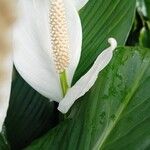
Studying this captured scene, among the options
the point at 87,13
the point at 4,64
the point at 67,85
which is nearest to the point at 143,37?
the point at 87,13

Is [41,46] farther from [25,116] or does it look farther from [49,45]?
Result: [25,116]

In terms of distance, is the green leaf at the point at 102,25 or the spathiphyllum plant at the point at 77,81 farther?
the green leaf at the point at 102,25

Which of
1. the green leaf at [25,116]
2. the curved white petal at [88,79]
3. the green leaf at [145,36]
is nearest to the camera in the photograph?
the curved white petal at [88,79]

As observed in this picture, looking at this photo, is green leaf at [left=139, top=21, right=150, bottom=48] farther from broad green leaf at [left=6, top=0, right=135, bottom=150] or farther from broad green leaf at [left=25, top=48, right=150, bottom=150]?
broad green leaf at [left=25, top=48, right=150, bottom=150]

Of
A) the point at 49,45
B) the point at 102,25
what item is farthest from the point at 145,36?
the point at 49,45

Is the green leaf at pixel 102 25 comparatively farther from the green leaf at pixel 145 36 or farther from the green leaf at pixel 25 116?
the green leaf at pixel 145 36

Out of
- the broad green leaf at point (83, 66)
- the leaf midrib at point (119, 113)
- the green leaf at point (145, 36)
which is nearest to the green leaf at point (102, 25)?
the broad green leaf at point (83, 66)

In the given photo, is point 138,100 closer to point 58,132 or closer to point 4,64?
point 58,132

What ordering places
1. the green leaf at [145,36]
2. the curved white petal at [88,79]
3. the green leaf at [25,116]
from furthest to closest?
1. the green leaf at [145,36]
2. the green leaf at [25,116]
3. the curved white petal at [88,79]

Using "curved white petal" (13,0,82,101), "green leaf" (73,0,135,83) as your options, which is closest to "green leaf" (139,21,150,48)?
"green leaf" (73,0,135,83)
